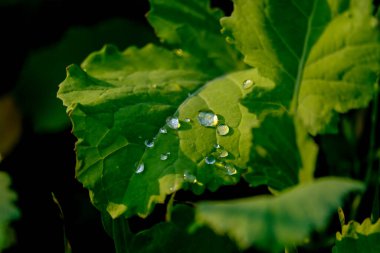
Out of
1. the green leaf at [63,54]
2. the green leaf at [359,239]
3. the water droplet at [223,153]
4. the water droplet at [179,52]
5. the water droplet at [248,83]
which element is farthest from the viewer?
the green leaf at [63,54]

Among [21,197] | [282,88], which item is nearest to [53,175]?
[21,197]

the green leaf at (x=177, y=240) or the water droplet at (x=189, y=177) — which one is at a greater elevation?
the water droplet at (x=189, y=177)

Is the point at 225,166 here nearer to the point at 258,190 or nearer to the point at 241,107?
the point at 241,107

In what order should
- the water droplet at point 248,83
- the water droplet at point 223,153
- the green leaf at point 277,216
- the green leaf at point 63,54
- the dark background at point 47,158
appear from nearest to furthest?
1. the green leaf at point 277,216
2. the water droplet at point 223,153
3. the water droplet at point 248,83
4. the dark background at point 47,158
5. the green leaf at point 63,54

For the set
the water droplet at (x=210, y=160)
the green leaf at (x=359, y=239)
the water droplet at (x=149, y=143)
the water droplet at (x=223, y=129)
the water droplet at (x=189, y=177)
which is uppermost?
the water droplet at (x=223, y=129)

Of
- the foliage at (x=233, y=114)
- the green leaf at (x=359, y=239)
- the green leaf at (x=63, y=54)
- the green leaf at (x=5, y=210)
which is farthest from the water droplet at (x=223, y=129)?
the green leaf at (x=63, y=54)

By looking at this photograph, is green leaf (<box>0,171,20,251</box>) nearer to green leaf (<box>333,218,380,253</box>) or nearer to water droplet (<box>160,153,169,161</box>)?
water droplet (<box>160,153,169,161</box>)

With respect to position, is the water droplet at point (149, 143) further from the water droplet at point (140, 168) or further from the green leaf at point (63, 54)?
the green leaf at point (63, 54)
